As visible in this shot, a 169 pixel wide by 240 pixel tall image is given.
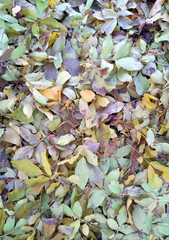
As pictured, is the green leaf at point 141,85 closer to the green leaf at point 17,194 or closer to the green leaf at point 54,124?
the green leaf at point 54,124

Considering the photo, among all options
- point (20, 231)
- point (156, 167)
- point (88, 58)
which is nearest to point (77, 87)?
point (88, 58)

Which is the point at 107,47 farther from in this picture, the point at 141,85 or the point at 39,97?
the point at 39,97

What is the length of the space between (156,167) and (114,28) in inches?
20.4

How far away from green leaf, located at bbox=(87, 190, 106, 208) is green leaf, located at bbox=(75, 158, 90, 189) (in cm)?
5

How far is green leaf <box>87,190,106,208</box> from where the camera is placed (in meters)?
0.79

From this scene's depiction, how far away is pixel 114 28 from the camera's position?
0.89m

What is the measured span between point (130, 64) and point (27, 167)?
49 cm

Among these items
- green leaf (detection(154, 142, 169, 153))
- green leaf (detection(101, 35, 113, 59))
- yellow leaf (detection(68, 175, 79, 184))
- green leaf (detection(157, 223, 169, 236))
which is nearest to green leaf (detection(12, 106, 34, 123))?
yellow leaf (detection(68, 175, 79, 184))

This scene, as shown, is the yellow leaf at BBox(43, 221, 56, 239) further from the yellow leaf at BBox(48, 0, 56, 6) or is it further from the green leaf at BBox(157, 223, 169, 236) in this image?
the yellow leaf at BBox(48, 0, 56, 6)

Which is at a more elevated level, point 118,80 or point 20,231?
point 118,80

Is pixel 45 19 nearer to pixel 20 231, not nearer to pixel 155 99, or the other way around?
pixel 155 99

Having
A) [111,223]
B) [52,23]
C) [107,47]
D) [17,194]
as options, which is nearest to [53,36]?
[52,23]

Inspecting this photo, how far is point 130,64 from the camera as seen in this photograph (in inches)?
32.9

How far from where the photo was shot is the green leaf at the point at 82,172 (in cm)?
78
